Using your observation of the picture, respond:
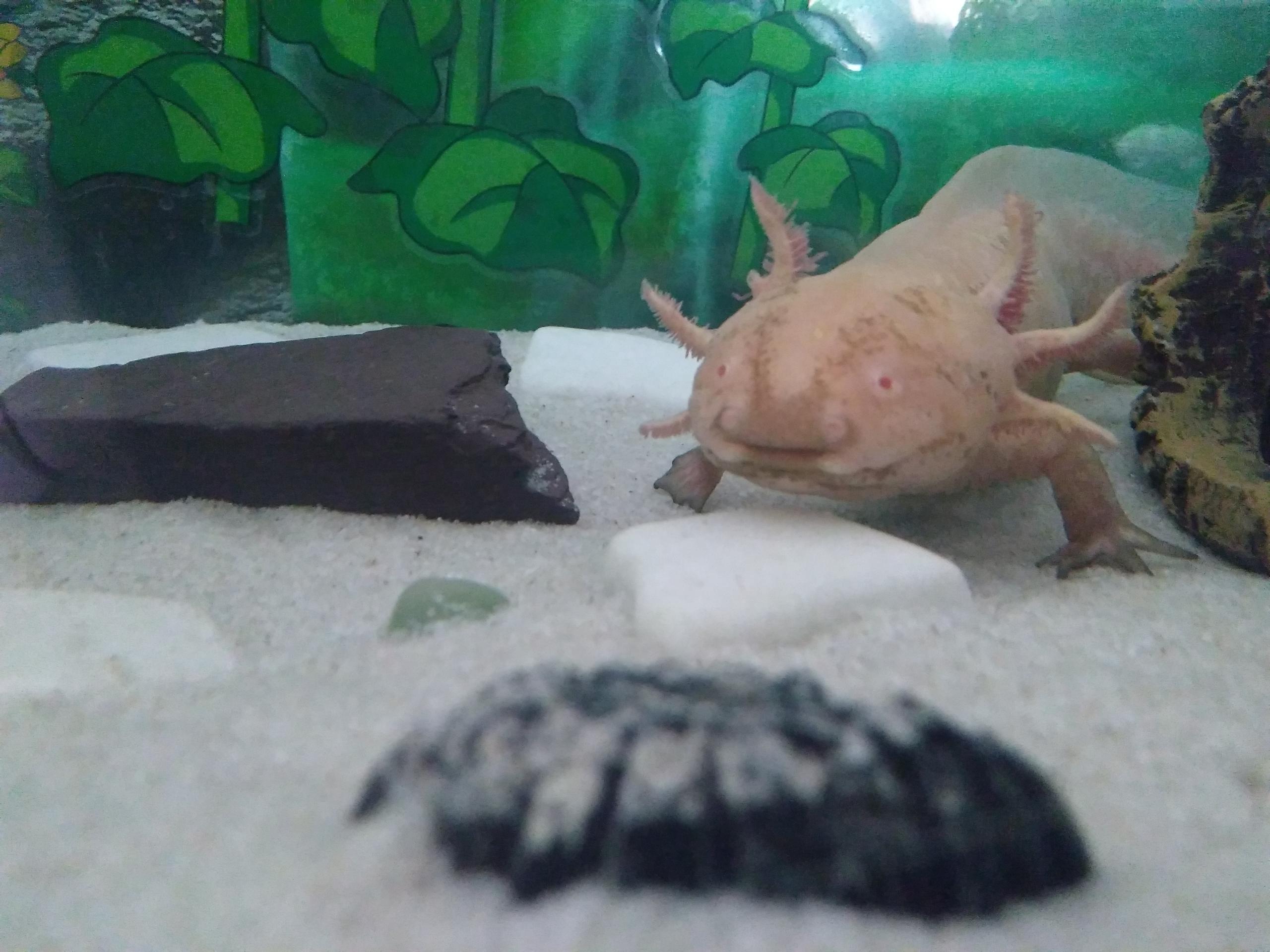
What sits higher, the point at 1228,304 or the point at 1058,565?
the point at 1228,304

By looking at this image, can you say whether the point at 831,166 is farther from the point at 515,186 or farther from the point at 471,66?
the point at 471,66

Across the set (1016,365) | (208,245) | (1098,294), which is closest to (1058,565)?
(1016,365)

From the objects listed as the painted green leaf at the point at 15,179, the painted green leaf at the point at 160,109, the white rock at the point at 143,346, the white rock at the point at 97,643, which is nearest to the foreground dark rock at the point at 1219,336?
the white rock at the point at 97,643

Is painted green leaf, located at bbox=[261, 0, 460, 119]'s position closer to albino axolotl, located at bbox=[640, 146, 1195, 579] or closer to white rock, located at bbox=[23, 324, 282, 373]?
white rock, located at bbox=[23, 324, 282, 373]

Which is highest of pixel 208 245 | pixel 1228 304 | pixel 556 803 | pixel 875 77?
pixel 875 77

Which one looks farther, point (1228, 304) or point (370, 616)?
point (1228, 304)

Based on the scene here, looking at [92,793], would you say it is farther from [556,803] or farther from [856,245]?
[856,245]

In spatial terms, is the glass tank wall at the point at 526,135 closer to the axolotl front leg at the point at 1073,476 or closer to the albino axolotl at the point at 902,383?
the albino axolotl at the point at 902,383

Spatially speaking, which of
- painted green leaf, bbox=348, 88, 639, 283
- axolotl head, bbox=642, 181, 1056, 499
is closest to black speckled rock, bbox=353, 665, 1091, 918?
axolotl head, bbox=642, 181, 1056, 499
